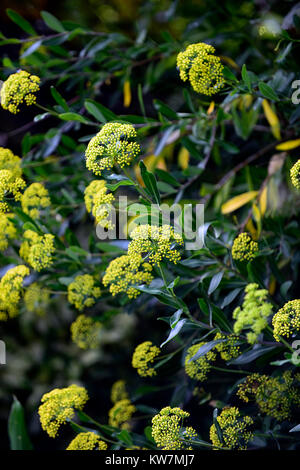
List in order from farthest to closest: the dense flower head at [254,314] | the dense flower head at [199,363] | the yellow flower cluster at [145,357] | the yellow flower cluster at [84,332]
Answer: the yellow flower cluster at [84,332] → the yellow flower cluster at [145,357] → the dense flower head at [199,363] → the dense flower head at [254,314]

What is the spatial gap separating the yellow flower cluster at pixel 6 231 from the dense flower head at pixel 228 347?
60 cm

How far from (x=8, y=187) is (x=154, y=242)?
1.23 feet

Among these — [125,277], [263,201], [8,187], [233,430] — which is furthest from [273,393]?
[8,187]

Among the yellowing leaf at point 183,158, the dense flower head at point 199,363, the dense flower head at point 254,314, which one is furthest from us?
the yellowing leaf at point 183,158

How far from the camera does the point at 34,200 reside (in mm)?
1163

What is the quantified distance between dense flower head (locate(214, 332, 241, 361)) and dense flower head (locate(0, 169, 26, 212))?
524 millimetres

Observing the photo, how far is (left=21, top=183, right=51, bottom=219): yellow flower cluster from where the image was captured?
115 cm

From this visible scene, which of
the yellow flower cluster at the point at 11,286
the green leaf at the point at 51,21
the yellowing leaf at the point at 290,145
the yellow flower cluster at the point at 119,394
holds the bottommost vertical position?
the yellow flower cluster at the point at 119,394

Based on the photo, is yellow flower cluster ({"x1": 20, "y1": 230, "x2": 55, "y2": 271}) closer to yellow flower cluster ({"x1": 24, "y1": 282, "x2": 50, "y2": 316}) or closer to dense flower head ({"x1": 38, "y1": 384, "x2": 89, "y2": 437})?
yellow flower cluster ({"x1": 24, "y1": 282, "x2": 50, "y2": 316})

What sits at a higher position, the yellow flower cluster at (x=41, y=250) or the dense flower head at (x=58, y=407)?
the yellow flower cluster at (x=41, y=250)

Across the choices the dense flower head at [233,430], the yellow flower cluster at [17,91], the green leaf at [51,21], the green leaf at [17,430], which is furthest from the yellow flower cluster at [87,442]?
the green leaf at [51,21]

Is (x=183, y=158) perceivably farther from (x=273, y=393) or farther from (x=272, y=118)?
(x=273, y=393)

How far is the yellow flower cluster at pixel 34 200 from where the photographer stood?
115 cm

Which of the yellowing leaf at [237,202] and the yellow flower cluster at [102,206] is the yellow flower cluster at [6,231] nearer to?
A: the yellow flower cluster at [102,206]
